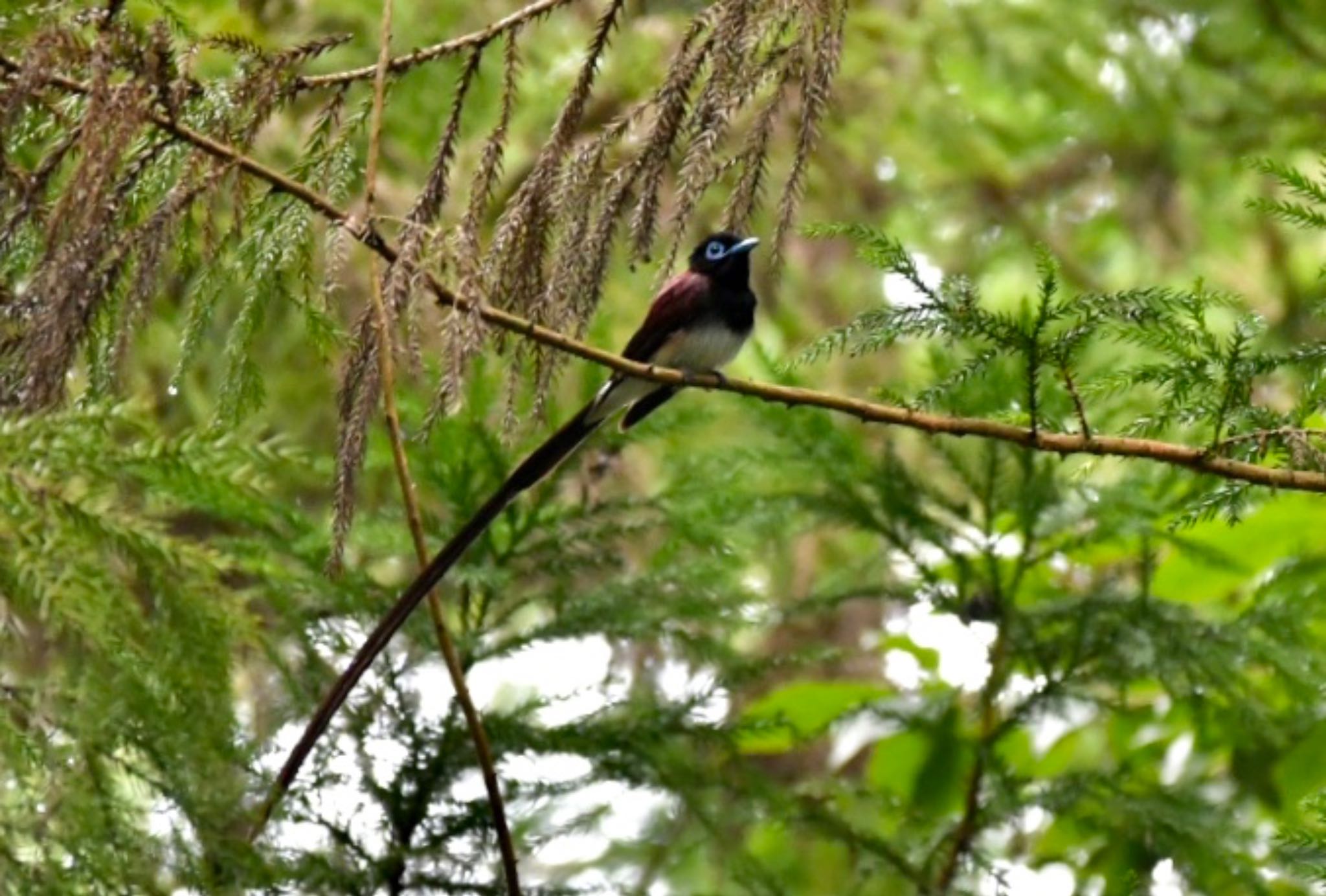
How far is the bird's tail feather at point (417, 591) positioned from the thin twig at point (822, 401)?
20.7 inches

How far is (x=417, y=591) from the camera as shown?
10.7 feet

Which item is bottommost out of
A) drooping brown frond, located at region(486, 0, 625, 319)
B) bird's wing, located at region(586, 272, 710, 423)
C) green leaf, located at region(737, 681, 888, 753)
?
drooping brown frond, located at region(486, 0, 625, 319)

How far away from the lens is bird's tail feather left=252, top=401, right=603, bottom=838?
2979mm

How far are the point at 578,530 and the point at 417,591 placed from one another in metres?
1.25

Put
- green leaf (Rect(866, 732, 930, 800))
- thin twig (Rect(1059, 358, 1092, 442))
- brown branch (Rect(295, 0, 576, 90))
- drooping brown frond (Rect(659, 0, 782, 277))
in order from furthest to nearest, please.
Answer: green leaf (Rect(866, 732, 930, 800)) → brown branch (Rect(295, 0, 576, 90)) → drooping brown frond (Rect(659, 0, 782, 277)) → thin twig (Rect(1059, 358, 1092, 442))

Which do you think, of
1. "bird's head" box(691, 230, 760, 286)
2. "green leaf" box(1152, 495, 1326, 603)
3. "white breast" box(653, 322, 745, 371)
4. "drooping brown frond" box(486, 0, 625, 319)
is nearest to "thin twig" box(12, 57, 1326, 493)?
"drooping brown frond" box(486, 0, 625, 319)

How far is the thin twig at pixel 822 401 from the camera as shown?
270cm

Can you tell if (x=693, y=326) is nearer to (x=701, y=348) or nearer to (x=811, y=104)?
(x=701, y=348)

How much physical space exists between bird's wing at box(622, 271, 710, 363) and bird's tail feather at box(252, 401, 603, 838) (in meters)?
1.02

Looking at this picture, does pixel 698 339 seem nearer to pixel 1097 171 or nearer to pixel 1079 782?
pixel 1079 782

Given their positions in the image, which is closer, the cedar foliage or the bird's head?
the cedar foliage

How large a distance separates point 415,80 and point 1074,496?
2889 millimetres

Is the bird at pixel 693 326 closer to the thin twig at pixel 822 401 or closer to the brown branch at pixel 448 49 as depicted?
the brown branch at pixel 448 49

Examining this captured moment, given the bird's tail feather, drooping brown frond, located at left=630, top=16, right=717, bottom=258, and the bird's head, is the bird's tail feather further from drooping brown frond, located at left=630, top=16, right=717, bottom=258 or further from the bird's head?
the bird's head
